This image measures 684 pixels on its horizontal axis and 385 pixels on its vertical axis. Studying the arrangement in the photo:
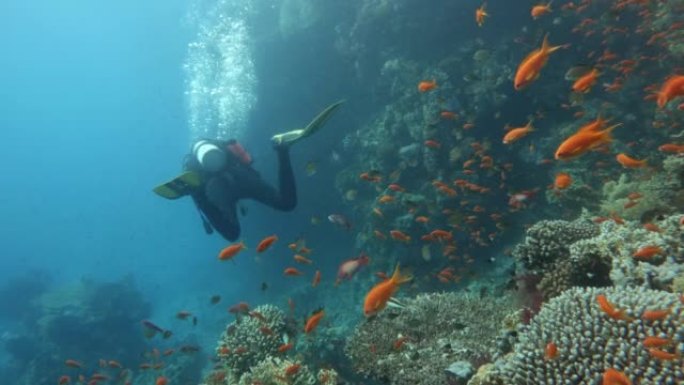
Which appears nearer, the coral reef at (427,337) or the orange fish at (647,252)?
the orange fish at (647,252)

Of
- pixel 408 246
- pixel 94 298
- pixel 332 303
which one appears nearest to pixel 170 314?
pixel 94 298

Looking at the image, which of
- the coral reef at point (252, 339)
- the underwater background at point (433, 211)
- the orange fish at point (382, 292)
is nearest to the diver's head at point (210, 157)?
the underwater background at point (433, 211)

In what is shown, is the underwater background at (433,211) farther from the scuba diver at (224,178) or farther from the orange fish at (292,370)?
the scuba diver at (224,178)

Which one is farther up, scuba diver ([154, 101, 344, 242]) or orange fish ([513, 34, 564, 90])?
scuba diver ([154, 101, 344, 242])

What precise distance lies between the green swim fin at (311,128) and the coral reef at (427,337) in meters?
3.06

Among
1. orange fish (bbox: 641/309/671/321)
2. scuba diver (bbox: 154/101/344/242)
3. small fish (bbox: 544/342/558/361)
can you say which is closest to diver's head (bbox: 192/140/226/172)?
scuba diver (bbox: 154/101/344/242)

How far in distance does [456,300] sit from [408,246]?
6.42m

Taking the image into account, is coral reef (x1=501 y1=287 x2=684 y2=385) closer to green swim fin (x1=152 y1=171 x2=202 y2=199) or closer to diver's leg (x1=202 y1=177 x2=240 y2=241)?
green swim fin (x1=152 y1=171 x2=202 y2=199)

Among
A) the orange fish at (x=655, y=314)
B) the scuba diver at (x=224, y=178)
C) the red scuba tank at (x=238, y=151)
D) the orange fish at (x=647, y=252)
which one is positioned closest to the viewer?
the orange fish at (x=655, y=314)

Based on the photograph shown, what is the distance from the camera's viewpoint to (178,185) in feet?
25.1

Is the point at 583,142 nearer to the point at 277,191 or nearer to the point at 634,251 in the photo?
the point at 634,251

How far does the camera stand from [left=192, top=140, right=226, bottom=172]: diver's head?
8844 mm

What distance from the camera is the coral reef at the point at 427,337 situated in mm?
5605

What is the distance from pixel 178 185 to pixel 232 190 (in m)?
1.95
